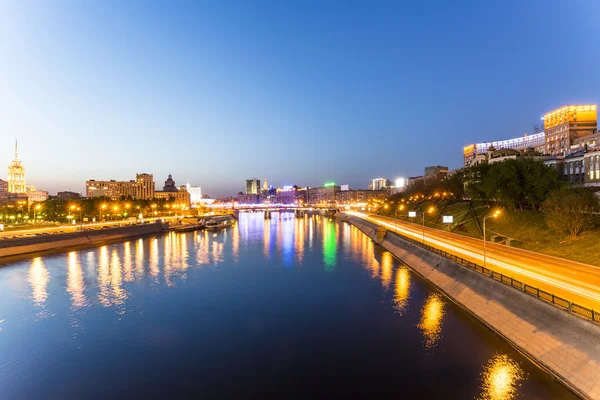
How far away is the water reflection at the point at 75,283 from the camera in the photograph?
138ft

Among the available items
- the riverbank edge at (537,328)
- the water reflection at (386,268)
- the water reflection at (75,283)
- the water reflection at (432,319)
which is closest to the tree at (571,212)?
the riverbank edge at (537,328)

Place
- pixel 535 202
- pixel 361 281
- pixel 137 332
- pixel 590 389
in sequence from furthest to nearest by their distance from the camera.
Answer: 1. pixel 535 202
2. pixel 361 281
3. pixel 137 332
4. pixel 590 389

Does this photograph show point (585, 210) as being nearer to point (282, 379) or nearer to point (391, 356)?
point (391, 356)

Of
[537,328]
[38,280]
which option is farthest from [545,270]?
[38,280]

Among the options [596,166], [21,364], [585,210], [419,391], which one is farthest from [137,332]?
[596,166]

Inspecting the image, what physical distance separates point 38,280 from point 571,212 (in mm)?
77006

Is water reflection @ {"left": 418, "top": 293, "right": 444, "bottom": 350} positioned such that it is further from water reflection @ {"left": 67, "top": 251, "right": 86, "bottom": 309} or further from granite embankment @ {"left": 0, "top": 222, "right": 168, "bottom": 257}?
granite embankment @ {"left": 0, "top": 222, "right": 168, "bottom": 257}

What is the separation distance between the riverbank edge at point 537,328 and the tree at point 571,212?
1920 centimetres

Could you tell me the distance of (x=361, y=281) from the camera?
51.9 meters

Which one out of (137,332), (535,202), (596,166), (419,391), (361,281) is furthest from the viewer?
(596,166)

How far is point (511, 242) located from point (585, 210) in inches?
408

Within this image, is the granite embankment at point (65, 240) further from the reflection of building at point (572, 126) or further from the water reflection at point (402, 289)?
the reflection of building at point (572, 126)

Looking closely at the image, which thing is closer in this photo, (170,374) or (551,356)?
(551,356)

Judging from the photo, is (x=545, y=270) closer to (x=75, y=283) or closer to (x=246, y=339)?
(x=246, y=339)
